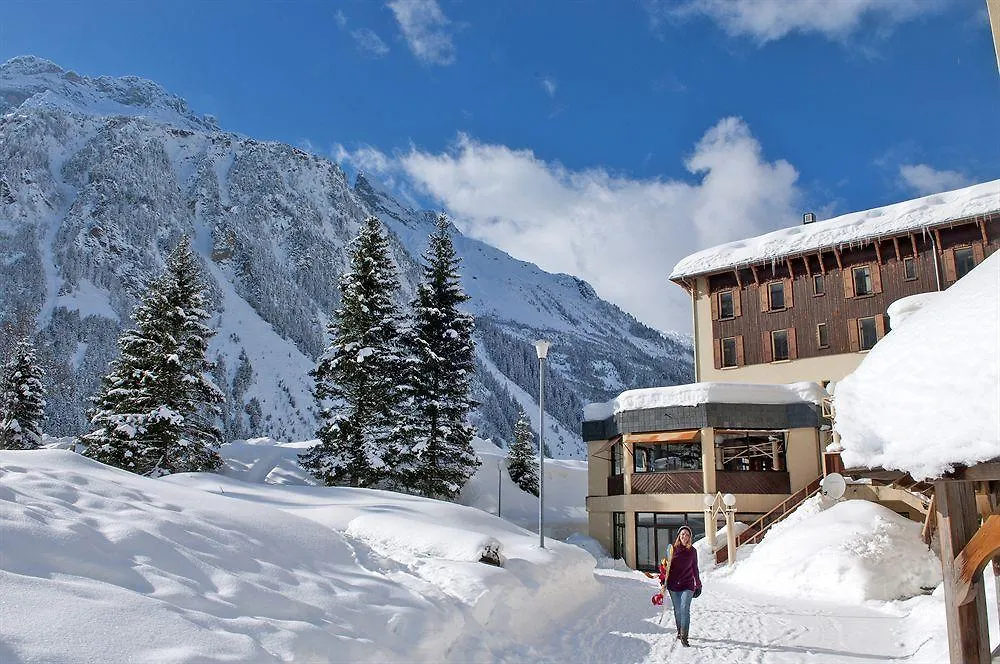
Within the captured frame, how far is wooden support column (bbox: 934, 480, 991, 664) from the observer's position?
6.00m

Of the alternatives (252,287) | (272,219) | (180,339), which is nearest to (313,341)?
(252,287)

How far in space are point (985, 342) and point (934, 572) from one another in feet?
45.9

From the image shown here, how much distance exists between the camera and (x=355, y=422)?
26.6m

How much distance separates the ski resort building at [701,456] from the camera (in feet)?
86.8

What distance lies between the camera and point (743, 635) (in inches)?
441

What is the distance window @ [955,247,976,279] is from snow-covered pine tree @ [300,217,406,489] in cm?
2139

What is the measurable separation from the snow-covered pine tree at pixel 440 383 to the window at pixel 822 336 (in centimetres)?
1459

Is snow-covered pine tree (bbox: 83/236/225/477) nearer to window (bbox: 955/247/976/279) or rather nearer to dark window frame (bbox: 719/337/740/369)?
dark window frame (bbox: 719/337/740/369)

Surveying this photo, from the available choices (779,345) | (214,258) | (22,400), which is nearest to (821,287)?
(779,345)

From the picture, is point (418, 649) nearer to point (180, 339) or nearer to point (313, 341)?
point (180, 339)

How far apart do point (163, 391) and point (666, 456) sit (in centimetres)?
2027

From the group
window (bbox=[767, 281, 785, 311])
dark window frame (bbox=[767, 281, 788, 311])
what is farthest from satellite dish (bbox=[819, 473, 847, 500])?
window (bbox=[767, 281, 785, 311])

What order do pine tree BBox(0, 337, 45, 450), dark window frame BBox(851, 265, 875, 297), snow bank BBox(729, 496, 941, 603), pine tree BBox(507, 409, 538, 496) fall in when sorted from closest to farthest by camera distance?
1. snow bank BBox(729, 496, 941, 603)
2. dark window frame BBox(851, 265, 875, 297)
3. pine tree BBox(0, 337, 45, 450)
4. pine tree BBox(507, 409, 538, 496)

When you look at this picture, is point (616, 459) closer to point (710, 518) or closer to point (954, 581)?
point (710, 518)
